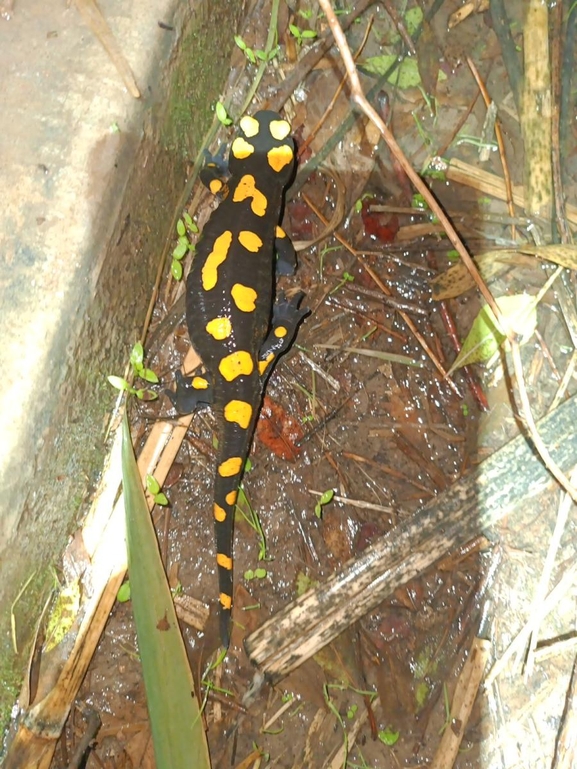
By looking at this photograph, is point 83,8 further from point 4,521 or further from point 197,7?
point 4,521

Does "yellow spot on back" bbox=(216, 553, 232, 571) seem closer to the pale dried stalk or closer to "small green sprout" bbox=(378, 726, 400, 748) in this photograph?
"small green sprout" bbox=(378, 726, 400, 748)

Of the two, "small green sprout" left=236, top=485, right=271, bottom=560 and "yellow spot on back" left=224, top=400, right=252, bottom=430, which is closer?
"yellow spot on back" left=224, top=400, right=252, bottom=430

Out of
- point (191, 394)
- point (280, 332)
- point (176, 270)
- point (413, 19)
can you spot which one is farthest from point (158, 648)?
point (413, 19)

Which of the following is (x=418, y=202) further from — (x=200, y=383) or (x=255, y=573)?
(x=255, y=573)

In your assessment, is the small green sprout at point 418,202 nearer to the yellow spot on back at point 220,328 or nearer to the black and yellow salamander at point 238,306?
the black and yellow salamander at point 238,306

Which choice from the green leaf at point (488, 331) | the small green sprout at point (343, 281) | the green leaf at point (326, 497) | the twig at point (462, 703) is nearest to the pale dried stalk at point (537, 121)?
the green leaf at point (488, 331)

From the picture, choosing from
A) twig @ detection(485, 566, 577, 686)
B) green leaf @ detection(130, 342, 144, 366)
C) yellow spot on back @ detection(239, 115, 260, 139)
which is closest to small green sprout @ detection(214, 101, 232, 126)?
yellow spot on back @ detection(239, 115, 260, 139)
